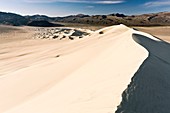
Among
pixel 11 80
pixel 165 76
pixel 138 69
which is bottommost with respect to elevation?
pixel 11 80

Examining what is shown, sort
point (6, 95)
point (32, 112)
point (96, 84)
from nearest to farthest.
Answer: point (32, 112) → point (96, 84) → point (6, 95)

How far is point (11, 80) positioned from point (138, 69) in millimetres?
4376

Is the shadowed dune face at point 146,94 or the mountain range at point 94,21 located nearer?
the shadowed dune face at point 146,94

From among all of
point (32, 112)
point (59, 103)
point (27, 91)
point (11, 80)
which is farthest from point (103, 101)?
point (11, 80)

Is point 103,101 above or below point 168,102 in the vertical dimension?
above

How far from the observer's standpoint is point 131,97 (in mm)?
4398

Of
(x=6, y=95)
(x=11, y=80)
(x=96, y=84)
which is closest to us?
(x=96, y=84)

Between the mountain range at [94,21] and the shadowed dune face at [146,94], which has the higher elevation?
the shadowed dune face at [146,94]

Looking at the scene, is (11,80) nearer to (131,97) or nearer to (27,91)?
(27,91)

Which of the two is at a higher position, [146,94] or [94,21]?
[146,94]

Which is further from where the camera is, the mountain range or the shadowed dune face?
the mountain range

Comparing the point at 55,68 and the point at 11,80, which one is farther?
the point at 55,68

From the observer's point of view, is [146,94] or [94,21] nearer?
[146,94]

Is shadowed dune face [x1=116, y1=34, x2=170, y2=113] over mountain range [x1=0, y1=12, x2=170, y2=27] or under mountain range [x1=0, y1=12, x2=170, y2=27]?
over
